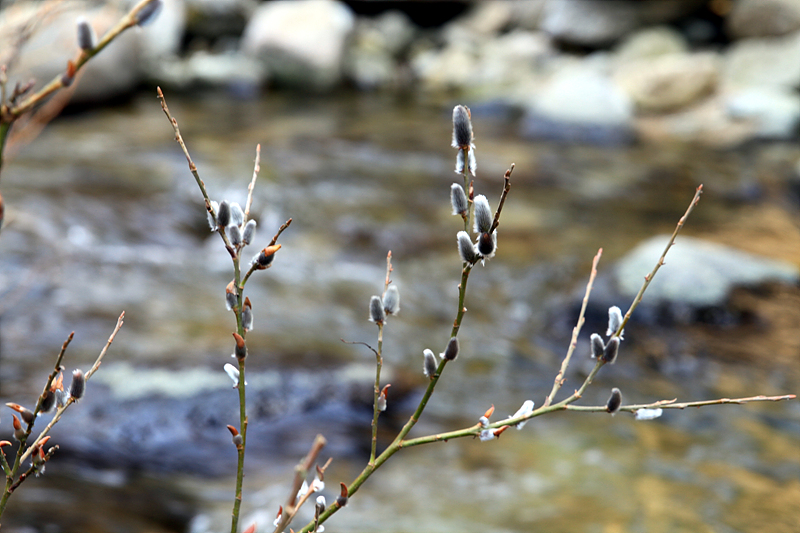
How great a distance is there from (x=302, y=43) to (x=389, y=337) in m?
10.9

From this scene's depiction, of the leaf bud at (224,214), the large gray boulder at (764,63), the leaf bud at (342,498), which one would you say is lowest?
the large gray boulder at (764,63)

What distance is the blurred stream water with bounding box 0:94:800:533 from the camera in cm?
268

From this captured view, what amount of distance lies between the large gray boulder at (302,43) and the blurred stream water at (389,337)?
574 centimetres

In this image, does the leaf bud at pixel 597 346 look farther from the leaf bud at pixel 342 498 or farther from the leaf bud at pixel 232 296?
the leaf bud at pixel 232 296

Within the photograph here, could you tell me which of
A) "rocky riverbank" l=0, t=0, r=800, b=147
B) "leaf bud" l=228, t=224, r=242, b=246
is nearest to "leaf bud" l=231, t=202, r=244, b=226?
"leaf bud" l=228, t=224, r=242, b=246

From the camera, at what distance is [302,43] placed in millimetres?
13859

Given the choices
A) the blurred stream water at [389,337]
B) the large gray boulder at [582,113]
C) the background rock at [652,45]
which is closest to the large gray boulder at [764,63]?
the background rock at [652,45]

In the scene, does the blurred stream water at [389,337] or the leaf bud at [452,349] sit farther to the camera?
the blurred stream water at [389,337]

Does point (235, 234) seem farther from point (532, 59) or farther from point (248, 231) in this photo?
point (532, 59)

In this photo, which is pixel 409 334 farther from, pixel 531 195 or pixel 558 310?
pixel 531 195

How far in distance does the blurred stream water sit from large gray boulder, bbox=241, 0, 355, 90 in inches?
226

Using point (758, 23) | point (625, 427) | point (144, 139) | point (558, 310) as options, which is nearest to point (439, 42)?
point (758, 23)

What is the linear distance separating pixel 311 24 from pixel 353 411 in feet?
41.2

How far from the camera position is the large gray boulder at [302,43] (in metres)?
13.9
